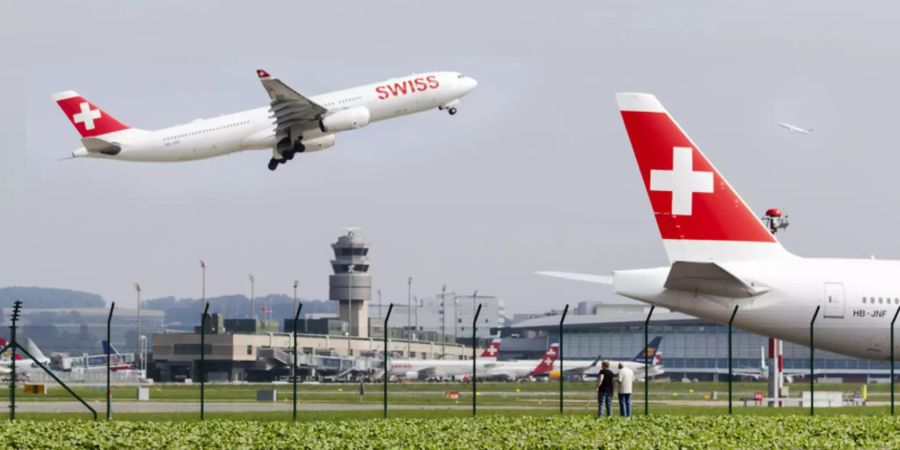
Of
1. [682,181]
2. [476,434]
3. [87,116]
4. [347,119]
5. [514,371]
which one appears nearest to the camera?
[476,434]

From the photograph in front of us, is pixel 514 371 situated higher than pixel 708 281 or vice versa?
pixel 708 281

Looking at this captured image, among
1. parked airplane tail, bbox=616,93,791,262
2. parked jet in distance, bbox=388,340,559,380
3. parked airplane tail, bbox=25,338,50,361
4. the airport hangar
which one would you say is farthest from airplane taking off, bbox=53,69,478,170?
the airport hangar

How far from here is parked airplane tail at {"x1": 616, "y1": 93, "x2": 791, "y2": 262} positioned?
43094mm

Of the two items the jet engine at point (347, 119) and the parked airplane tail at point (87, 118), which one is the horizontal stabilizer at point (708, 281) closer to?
the jet engine at point (347, 119)

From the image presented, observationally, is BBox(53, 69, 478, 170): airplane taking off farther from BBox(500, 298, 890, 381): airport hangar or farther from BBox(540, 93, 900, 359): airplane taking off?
BBox(500, 298, 890, 381): airport hangar

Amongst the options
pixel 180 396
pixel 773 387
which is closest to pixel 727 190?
pixel 773 387

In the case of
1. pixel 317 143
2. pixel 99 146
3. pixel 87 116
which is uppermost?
pixel 87 116

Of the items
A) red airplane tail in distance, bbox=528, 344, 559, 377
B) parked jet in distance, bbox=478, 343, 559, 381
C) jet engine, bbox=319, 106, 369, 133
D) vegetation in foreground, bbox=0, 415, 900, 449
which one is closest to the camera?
vegetation in foreground, bbox=0, 415, 900, 449

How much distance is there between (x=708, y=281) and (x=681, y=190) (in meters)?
3.08

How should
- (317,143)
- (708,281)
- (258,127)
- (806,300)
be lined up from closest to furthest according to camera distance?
(708,281)
(806,300)
(258,127)
(317,143)

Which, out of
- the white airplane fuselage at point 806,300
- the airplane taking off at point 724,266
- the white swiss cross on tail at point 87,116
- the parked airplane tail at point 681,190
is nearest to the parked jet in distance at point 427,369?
the white swiss cross on tail at point 87,116

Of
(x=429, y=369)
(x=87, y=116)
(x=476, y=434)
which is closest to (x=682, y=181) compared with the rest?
(x=476, y=434)

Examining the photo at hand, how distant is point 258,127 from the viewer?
307 feet

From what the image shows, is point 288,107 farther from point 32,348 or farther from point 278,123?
point 32,348
